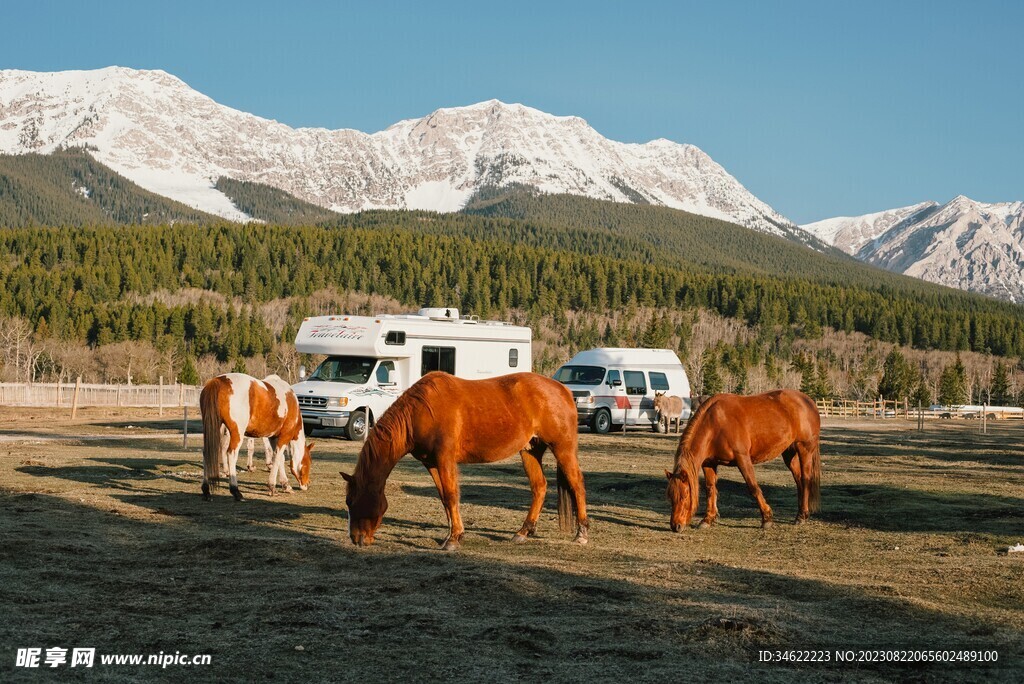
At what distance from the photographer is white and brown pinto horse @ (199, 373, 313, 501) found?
48.4ft

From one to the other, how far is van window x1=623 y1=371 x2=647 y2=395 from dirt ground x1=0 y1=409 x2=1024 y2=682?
54.5 ft

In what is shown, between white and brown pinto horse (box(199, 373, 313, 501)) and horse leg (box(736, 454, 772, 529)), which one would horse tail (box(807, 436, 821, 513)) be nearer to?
horse leg (box(736, 454, 772, 529))

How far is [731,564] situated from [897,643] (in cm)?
337

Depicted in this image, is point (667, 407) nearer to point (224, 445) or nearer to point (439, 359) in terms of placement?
point (439, 359)

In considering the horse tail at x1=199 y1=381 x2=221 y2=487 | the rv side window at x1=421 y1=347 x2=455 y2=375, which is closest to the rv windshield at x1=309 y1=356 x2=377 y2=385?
the rv side window at x1=421 y1=347 x2=455 y2=375

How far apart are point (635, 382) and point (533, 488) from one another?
22.5 m

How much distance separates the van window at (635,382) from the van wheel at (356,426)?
10323mm

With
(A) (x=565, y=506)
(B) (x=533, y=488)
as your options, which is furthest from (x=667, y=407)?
(B) (x=533, y=488)

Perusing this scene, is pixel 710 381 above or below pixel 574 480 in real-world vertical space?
above

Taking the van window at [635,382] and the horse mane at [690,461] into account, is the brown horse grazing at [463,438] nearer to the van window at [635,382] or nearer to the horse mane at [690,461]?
the horse mane at [690,461]

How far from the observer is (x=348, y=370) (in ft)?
88.9

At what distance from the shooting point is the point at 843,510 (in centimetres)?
1478

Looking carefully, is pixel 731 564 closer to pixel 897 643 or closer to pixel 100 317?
pixel 897 643

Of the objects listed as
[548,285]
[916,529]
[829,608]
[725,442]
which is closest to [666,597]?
[829,608]
